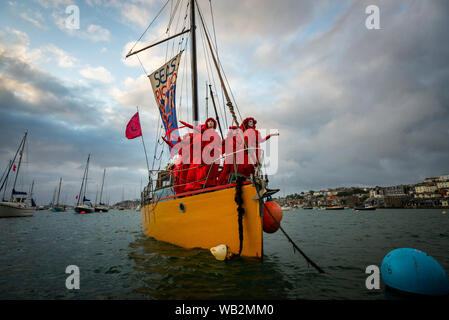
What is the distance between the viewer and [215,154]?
611cm

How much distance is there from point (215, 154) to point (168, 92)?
19.1ft

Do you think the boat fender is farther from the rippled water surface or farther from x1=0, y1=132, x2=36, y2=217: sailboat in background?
x1=0, y1=132, x2=36, y2=217: sailboat in background

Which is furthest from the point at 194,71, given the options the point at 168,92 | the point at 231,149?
the point at 231,149

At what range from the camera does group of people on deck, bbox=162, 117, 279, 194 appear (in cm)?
574

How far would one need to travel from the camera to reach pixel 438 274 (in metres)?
3.00

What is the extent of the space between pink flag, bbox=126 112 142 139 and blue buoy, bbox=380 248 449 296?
10262 millimetres

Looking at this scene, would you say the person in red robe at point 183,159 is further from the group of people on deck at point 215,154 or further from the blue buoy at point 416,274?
the blue buoy at point 416,274

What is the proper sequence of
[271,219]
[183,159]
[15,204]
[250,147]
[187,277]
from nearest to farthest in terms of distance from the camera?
1. [187,277]
2. [271,219]
3. [250,147]
4. [183,159]
5. [15,204]

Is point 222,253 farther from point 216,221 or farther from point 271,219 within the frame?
point 271,219

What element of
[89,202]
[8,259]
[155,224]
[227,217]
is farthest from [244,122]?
[89,202]

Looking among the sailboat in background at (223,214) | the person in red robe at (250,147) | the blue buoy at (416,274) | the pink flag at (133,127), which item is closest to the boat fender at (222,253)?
the sailboat in background at (223,214)

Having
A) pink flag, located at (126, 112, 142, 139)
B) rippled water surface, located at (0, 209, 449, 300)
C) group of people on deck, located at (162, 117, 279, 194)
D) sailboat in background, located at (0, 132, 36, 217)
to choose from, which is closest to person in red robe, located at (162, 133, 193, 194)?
group of people on deck, located at (162, 117, 279, 194)
